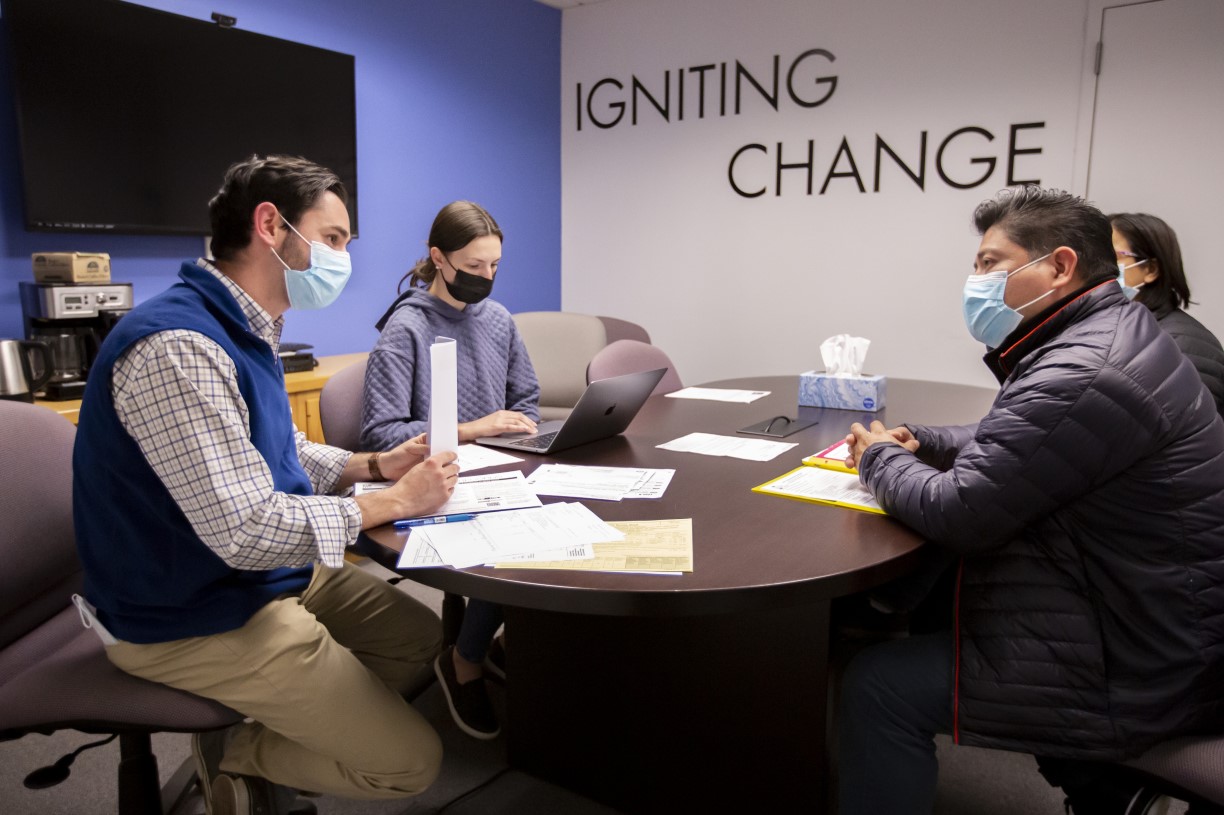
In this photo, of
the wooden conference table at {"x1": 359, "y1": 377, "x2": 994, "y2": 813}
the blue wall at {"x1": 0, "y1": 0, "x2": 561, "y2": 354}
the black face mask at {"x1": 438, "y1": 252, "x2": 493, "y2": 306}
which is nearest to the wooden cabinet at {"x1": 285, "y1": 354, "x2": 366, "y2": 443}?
the blue wall at {"x1": 0, "y1": 0, "x2": 561, "y2": 354}

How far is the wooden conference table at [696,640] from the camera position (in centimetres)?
110

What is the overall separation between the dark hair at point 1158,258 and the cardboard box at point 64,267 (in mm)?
3166

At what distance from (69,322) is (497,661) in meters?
1.75

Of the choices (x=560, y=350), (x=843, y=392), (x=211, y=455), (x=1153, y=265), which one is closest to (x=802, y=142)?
(x=560, y=350)

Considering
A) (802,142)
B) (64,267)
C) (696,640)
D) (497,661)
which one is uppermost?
(802,142)

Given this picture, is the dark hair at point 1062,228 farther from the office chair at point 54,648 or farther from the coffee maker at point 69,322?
the coffee maker at point 69,322

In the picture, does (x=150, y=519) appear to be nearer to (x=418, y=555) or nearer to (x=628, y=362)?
(x=418, y=555)

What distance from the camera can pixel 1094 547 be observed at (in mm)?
1259

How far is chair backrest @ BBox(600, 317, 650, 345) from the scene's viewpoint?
4387 mm

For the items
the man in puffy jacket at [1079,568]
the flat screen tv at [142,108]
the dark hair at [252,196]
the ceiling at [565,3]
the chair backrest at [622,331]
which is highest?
the ceiling at [565,3]

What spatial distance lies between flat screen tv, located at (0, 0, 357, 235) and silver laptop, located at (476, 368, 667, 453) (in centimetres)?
199

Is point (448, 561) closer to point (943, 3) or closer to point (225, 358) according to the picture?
point (225, 358)

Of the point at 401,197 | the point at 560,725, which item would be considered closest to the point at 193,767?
the point at 560,725

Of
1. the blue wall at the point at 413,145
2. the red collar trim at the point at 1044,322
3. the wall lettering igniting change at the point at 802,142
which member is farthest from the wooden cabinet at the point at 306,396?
the wall lettering igniting change at the point at 802,142
